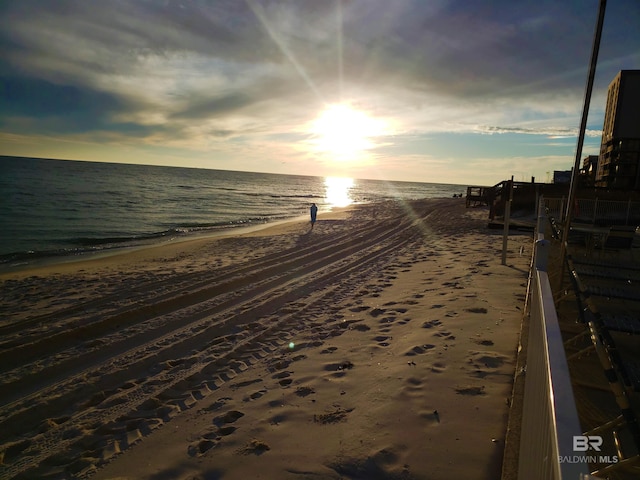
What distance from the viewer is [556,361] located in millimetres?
1472

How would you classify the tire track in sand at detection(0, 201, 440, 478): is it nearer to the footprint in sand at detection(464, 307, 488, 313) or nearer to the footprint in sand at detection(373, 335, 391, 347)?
the footprint in sand at detection(373, 335, 391, 347)

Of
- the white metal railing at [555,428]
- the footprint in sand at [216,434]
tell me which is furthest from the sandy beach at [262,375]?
the white metal railing at [555,428]

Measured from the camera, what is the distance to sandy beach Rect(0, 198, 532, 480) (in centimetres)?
291

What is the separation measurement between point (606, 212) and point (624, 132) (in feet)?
92.1

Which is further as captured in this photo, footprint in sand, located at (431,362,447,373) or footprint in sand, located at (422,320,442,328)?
footprint in sand, located at (422,320,442,328)

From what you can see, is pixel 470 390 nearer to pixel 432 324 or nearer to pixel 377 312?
pixel 432 324

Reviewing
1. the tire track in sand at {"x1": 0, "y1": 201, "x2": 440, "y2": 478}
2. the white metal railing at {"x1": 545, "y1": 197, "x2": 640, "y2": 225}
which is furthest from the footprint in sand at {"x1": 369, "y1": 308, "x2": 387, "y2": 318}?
the white metal railing at {"x1": 545, "y1": 197, "x2": 640, "y2": 225}

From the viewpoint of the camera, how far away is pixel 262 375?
14.0ft

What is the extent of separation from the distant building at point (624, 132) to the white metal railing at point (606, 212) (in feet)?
76.1

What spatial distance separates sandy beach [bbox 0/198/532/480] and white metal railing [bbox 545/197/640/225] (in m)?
7.77

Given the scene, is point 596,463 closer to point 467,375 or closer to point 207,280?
point 467,375

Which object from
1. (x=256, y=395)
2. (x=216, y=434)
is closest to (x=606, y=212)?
(x=256, y=395)

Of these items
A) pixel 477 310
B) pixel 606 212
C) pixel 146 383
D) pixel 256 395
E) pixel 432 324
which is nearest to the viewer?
pixel 256 395

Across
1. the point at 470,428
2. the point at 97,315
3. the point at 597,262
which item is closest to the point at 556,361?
the point at 470,428
